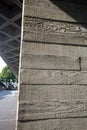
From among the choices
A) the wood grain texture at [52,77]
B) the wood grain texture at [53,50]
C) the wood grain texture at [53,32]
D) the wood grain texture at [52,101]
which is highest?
the wood grain texture at [53,32]

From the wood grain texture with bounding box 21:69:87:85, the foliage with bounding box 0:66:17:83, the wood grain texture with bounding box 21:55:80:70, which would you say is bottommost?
the wood grain texture with bounding box 21:69:87:85

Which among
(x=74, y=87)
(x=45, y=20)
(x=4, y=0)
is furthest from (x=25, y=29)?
(x=4, y=0)

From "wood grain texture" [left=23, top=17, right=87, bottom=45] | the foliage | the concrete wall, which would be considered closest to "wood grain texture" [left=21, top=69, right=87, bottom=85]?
the concrete wall

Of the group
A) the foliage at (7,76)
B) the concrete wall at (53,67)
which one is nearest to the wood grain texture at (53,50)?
the concrete wall at (53,67)

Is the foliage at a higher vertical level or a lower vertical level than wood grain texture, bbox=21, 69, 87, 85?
higher

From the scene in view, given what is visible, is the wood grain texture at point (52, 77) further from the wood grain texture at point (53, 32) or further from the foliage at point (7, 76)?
the foliage at point (7, 76)

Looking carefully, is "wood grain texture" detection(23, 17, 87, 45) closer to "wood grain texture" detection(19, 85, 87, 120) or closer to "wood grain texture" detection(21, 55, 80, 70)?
"wood grain texture" detection(21, 55, 80, 70)

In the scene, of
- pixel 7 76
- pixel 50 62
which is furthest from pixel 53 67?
pixel 7 76

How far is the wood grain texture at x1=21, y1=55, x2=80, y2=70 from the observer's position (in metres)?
0.93

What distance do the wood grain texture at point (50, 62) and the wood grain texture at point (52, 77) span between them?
0.03 m

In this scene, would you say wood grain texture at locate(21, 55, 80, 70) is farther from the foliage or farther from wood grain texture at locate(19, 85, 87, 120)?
the foliage

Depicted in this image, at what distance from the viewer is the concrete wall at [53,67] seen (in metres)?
0.90

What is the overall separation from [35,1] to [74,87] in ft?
1.66

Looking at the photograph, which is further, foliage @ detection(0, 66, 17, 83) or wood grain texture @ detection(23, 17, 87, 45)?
foliage @ detection(0, 66, 17, 83)
